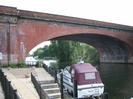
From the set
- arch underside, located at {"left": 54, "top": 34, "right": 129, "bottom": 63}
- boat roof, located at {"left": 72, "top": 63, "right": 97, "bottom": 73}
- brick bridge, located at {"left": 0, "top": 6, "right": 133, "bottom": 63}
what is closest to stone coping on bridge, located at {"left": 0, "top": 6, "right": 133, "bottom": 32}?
brick bridge, located at {"left": 0, "top": 6, "right": 133, "bottom": 63}

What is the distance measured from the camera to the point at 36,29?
108ft

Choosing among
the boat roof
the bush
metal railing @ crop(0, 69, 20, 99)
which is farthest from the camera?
the bush

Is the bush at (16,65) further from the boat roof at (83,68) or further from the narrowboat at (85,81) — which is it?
the boat roof at (83,68)

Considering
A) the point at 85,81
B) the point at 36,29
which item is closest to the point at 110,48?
the point at 36,29

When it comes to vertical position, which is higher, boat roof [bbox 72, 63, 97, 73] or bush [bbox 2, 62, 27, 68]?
boat roof [bbox 72, 63, 97, 73]

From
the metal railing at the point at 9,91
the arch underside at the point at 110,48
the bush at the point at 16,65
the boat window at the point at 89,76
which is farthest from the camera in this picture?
the arch underside at the point at 110,48

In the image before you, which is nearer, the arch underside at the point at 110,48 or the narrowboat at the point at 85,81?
the narrowboat at the point at 85,81

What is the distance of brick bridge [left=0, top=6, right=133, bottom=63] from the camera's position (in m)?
28.1

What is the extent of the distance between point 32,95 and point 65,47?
52.2 meters

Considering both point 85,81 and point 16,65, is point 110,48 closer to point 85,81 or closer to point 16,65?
point 16,65

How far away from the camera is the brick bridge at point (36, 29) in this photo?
28.1 metres

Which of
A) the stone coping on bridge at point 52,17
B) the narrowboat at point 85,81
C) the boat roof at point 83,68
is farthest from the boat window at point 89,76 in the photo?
the stone coping on bridge at point 52,17

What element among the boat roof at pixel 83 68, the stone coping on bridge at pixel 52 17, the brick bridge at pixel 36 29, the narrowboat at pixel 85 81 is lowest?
the narrowboat at pixel 85 81

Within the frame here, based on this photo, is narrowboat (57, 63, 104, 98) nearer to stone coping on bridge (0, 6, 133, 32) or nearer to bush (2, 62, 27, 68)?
bush (2, 62, 27, 68)
